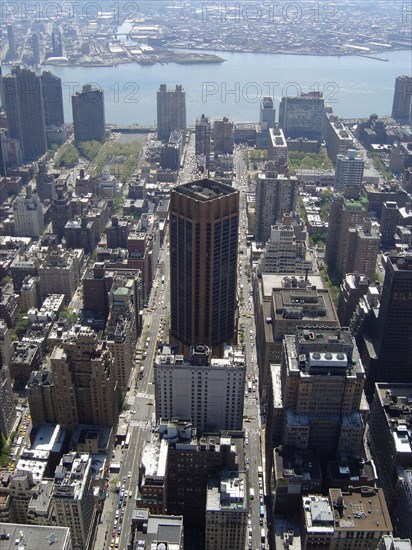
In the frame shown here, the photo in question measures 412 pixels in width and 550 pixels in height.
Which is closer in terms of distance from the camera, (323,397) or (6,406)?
(323,397)

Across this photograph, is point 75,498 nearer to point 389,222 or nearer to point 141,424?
point 141,424

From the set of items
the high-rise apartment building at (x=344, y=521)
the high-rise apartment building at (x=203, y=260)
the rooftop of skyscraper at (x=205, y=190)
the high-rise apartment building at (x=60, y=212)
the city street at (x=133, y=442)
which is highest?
the rooftop of skyscraper at (x=205, y=190)

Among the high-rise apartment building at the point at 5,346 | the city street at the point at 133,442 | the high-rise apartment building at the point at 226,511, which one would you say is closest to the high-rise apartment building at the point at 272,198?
the city street at the point at 133,442

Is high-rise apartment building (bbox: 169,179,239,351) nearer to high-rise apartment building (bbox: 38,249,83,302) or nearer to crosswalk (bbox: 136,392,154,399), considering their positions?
crosswalk (bbox: 136,392,154,399)

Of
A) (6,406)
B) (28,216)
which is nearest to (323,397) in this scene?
(6,406)

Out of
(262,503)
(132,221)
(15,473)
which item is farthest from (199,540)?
(132,221)

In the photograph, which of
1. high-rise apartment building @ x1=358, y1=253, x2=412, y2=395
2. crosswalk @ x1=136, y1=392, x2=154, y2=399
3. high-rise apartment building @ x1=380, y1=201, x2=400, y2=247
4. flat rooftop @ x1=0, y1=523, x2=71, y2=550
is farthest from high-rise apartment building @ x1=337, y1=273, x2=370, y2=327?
flat rooftop @ x1=0, y1=523, x2=71, y2=550

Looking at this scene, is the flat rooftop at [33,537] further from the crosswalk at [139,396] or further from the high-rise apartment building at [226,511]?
the crosswalk at [139,396]
